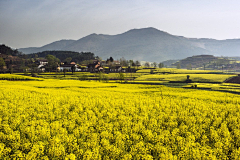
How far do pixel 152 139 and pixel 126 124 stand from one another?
15.5ft

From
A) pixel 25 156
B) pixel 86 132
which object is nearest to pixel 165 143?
pixel 86 132

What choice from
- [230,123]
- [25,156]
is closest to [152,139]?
[25,156]

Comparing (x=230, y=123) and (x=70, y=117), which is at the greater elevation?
(x=70, y=117)

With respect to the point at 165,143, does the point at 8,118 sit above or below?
above

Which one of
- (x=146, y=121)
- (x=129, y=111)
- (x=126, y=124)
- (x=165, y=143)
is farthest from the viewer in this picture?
(x=129, y=111)

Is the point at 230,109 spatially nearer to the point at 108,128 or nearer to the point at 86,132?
the point at 108,128

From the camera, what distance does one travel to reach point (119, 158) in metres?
13.9

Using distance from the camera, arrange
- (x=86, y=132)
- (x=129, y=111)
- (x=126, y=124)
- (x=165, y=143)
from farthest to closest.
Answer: (x=129, y=111) < (x=126, y=124) < (x=86, y=132) < (x=165, y=143)

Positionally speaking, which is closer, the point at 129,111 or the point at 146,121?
the point at 146,121

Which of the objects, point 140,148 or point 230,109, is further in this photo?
point 230,109

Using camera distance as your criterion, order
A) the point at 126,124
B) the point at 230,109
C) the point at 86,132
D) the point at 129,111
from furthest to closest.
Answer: the point at 230,109
the point at 129,111
the point at 126,124
the point at 86,132

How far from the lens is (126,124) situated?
20938 millimetres

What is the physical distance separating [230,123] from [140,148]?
1543 cm

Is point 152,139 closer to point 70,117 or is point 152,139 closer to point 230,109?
point 70,117
